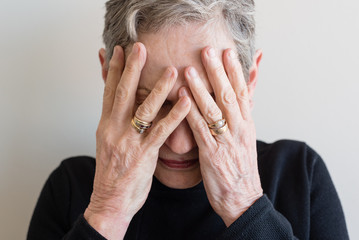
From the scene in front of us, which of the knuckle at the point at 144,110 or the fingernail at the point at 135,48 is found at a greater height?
the fingernail at the point at 135,48

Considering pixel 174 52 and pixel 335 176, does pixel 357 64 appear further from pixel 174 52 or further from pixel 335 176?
pixel 174 52

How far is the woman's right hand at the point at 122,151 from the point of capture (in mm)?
966

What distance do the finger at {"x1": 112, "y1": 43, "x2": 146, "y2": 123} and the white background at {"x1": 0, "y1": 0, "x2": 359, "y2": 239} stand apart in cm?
56

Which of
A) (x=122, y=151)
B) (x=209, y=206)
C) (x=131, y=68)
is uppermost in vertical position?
(x=131, y=68)

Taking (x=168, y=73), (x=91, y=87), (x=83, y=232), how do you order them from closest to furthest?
(x=168, y=73) → (x=83, y=232) → (x=91, y=87)

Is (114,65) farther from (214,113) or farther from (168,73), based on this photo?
(214,113)

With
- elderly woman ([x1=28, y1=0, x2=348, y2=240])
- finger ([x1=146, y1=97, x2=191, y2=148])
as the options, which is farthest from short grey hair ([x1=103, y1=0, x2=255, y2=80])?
finger ([x1=146, y1=97, x2=191, y2=148])

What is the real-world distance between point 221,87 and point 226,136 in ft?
0.47

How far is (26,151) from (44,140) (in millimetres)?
89

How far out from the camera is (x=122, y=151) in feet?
3.34

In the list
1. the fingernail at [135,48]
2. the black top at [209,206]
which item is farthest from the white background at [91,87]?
the fingernail at [135,48]

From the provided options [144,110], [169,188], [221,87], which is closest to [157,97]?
[144,110]

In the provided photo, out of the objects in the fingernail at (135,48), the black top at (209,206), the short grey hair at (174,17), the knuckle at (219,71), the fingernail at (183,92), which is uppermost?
the short grey hair at (174,17)

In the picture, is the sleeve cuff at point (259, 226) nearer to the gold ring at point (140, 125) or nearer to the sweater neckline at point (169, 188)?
the sweater neckline at point (169, 188)
